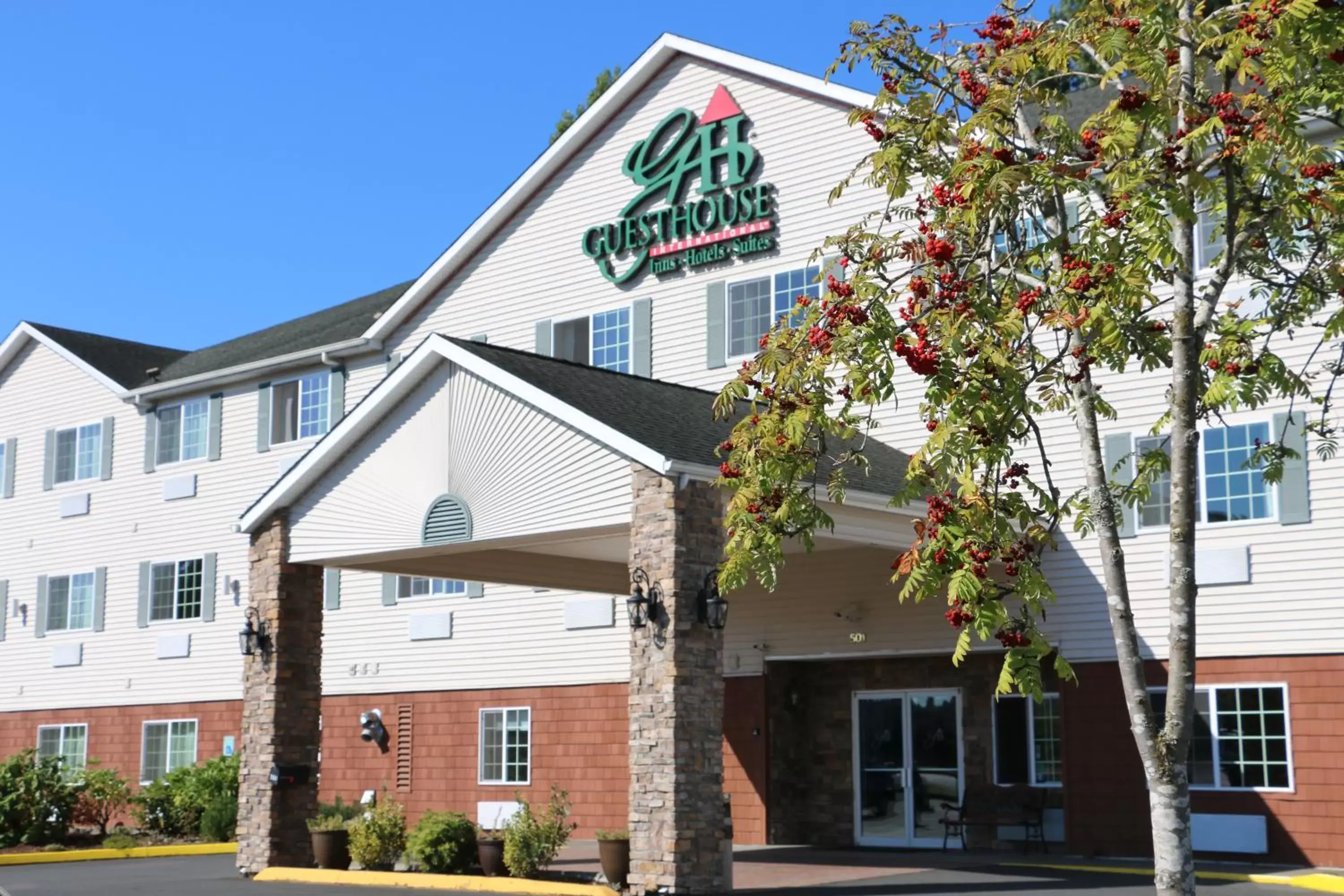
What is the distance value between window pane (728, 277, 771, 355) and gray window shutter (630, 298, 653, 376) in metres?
1.51

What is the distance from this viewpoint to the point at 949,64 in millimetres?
10234

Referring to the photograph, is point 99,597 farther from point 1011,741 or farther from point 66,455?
point 1011,741

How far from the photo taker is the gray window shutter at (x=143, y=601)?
3112 centimetres

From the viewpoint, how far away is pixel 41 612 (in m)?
33.2

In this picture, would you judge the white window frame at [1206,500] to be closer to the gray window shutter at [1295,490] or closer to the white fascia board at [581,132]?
the gray window shutter at [1295,490]

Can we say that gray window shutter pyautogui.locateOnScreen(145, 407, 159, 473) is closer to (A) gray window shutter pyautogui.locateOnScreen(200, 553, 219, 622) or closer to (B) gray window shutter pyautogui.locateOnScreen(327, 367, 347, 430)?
(A) gray window shutter pyautogui.locateOnScreen(200, 553, 219, 622)

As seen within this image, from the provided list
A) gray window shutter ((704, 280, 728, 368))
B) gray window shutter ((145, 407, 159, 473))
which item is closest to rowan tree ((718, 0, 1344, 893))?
gray window shutter ((704, 280, 728, 368))

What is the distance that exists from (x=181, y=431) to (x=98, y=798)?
8.27 m

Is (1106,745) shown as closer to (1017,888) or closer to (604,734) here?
(1017,888)

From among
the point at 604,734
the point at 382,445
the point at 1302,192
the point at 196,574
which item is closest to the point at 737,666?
the point at 604,734

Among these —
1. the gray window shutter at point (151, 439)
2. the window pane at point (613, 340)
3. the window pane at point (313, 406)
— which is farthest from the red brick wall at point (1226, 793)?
the gray window shutter at point (151, 439)

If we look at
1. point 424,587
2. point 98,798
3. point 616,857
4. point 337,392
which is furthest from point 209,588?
point 616,857

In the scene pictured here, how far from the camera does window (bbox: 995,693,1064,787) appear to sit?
66.3ft

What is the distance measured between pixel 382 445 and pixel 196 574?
13.2 meters
